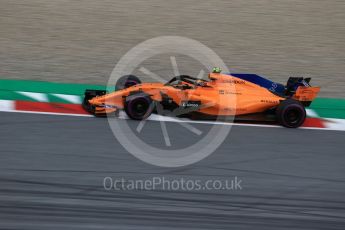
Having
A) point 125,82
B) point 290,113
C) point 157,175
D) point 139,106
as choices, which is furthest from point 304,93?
point 157,175

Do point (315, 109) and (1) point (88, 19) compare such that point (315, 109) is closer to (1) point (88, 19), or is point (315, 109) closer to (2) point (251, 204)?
(2) point (251, 204)

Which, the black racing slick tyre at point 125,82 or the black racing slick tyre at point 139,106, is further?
the black racing slick tyre at point 125,82

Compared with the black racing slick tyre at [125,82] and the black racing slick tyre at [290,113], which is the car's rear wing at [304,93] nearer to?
the black racing slick tyre at [290,113]

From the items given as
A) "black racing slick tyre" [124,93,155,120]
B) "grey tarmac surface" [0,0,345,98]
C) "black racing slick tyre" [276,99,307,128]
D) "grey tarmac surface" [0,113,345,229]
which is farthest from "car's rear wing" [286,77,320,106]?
"black racing slick tyre" [124,93,155,120]

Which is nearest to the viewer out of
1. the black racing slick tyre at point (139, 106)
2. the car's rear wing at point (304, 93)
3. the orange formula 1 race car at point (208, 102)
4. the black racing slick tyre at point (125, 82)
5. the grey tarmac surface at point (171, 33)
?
the black racing slick tyre at point (139, 106)

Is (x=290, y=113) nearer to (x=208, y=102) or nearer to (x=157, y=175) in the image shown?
(x=208, y=102)

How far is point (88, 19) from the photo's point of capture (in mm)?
14875

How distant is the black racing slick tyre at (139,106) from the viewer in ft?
29.5

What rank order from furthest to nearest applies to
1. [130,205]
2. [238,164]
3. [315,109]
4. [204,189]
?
[315,109] → [238,164] → [204,189] → [130,205]

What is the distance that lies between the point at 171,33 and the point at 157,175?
26.3ft

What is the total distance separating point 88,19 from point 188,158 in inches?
319

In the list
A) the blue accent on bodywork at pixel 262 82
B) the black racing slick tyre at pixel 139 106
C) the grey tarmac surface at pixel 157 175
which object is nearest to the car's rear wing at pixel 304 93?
the blue accent on bodywork at pixel 262 82

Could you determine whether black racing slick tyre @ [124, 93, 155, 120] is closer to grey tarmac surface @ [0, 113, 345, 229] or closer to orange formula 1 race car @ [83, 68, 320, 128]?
orange formula 1 race car @ [83, 68, 320, 128]

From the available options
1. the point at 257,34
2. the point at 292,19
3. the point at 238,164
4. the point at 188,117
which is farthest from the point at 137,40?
the point at 238,164
